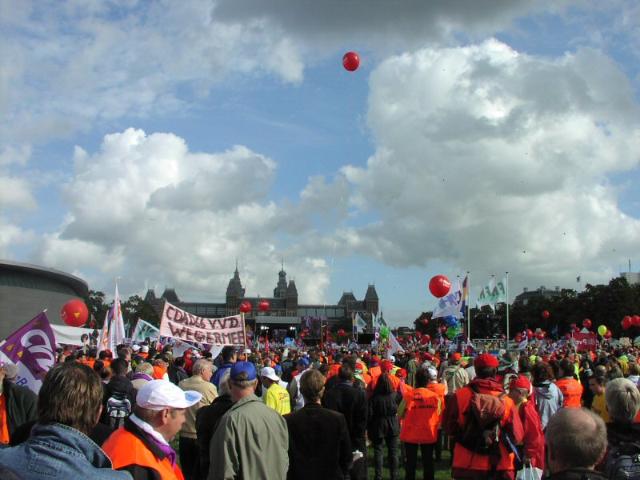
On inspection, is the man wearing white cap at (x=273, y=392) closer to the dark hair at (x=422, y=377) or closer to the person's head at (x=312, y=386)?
the dark hair at (x=422, y=377)

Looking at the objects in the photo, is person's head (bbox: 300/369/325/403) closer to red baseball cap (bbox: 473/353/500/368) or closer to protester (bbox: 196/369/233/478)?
protester (bbox: 196/369/233/478)

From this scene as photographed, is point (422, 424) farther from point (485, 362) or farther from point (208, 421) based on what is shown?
point (208, 421)

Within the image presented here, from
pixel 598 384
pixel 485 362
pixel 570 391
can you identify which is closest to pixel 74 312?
pixel 570 391

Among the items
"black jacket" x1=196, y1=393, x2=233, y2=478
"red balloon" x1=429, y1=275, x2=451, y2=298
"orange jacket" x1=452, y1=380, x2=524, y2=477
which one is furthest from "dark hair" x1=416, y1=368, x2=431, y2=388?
"red balloon" x1=429, y1=275, x2=451, y2=298

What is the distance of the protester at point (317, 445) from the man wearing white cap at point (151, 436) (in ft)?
7.26

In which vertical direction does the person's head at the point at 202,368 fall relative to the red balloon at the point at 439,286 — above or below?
below

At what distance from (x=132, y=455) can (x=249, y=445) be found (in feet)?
5.88

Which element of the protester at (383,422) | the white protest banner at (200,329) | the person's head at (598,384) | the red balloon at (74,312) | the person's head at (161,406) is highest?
the red balloon at (74,312)

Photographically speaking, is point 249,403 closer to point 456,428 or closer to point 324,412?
point 324,412

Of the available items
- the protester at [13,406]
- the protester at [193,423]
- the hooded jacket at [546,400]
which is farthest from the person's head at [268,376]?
the hooded jacket at [546,400]

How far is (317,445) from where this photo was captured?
5934mm

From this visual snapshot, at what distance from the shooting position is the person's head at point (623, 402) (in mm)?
4594

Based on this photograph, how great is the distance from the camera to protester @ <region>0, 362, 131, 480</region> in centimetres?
261

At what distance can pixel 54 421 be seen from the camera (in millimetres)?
2867
